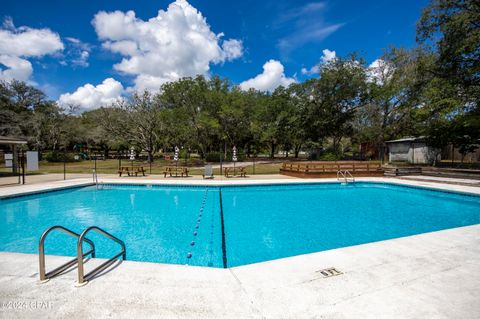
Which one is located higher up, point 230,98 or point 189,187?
point 230,98

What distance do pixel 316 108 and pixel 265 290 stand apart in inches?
1155

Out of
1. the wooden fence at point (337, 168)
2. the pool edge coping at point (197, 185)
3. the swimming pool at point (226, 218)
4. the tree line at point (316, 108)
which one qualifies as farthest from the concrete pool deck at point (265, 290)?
the tree line at point (316, 108)

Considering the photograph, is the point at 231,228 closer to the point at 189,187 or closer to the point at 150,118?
the point at 189,187

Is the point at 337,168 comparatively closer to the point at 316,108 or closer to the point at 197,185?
the point at 197,185

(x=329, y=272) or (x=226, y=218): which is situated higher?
(x=329, y=272)

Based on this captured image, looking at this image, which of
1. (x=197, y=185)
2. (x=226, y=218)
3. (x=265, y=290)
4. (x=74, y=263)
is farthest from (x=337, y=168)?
(x=74, y=263)

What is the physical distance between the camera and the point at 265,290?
8.67ft

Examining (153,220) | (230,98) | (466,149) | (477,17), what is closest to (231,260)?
(153,220)

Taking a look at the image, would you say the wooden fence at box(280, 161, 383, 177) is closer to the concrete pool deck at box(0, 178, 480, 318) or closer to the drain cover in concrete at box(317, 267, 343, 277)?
the concrete pool deck at box(0, 178, 480, 318)

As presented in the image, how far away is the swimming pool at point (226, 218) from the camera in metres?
5.15

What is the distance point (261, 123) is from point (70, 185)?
25679mm

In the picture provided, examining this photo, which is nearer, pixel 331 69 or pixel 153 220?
pixel 153 220

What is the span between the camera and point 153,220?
7086 millimetres

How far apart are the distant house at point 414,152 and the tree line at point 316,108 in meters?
1.57
